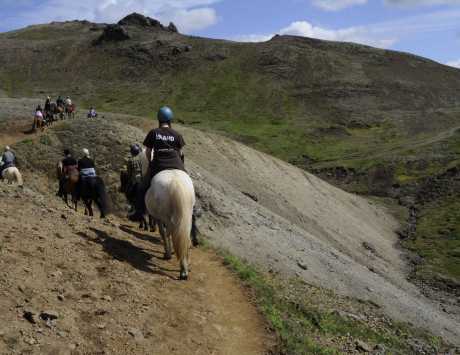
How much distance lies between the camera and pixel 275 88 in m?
118

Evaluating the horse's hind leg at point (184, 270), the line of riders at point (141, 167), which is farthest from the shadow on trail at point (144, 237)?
the horse's hind leg at point (184, 270)

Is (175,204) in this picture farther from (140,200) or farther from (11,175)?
(11,175)

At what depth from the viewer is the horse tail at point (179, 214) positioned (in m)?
10.8

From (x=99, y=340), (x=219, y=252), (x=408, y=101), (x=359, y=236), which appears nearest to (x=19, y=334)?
(x=99, y=340)

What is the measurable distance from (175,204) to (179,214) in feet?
0.71

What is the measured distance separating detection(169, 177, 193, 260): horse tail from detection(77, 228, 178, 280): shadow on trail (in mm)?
1005

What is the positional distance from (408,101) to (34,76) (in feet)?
275

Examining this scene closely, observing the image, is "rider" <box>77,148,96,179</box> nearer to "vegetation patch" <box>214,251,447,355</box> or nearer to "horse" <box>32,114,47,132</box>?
"vegetation patch" <box>214,251,447,355</box>

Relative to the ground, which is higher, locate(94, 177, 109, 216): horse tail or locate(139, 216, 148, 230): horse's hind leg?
locate(94, 177, 109, 216): horse tail

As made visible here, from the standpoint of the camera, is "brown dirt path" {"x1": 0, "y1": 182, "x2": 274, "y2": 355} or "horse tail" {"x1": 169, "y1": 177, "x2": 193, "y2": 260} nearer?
"brown dirt path" {"x1": 0, "y1": 182, "x2": 274, "y2": 355}

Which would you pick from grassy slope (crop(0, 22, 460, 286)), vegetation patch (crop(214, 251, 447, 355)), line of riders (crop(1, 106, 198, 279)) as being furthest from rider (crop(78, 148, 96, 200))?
grassy slope (crop(0, 22, 460, 286))

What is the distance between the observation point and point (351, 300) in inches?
690

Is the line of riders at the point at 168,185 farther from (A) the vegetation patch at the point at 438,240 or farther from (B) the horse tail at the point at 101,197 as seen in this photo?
(A) the vegetation patch at the point at 438,240

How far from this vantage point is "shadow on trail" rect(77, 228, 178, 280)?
11.4 meters
